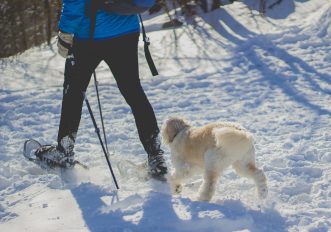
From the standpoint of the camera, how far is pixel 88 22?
387 centimetres

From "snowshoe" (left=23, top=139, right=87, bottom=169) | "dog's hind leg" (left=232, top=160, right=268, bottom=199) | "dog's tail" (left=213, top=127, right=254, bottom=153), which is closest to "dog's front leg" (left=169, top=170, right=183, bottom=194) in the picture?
"dog's hind leg" (left=232, top=160, right=268, bottom=199)

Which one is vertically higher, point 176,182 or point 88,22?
point 88,22

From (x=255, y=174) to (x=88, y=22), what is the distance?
5.68 feet

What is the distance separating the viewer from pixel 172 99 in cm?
712

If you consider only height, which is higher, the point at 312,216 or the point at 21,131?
the point at 312,216

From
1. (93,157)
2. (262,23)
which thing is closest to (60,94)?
(93,157)

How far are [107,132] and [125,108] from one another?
964 millimetres

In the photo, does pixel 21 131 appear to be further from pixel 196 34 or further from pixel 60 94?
pixel 196 34

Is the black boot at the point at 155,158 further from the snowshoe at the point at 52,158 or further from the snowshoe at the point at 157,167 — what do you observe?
the snowshoe at the point at 52,158

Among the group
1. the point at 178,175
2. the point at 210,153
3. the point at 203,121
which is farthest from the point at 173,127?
the point at 203,121

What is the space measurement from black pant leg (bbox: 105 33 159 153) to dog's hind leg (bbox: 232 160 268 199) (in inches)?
30.9

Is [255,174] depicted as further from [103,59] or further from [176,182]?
[103,59]

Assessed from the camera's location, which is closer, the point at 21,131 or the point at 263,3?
the point at 21,131

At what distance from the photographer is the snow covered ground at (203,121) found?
11.6ft
